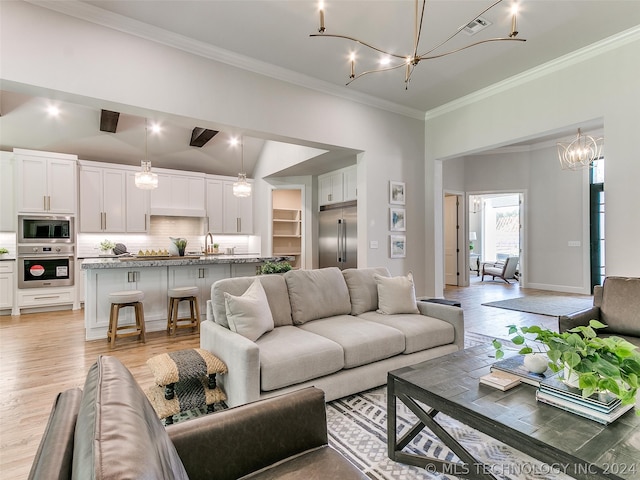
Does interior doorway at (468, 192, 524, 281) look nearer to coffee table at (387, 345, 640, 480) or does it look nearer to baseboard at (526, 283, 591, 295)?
baseboard at (526, 283, 591, 295)

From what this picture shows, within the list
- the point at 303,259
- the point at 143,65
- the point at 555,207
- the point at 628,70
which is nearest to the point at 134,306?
the point at 143,65

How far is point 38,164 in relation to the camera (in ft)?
18.8

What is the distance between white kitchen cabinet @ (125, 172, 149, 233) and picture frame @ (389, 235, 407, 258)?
16.6 ft

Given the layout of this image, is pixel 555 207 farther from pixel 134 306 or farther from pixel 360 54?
pixel 134 306

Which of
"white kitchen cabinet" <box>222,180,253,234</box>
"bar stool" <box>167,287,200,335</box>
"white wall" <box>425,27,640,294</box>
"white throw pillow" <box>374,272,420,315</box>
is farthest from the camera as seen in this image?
"white kitchen cabinet" <box>222,180,253,234</box>

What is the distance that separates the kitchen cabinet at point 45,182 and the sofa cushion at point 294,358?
18.1ft

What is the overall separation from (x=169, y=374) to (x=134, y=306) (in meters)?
2.34

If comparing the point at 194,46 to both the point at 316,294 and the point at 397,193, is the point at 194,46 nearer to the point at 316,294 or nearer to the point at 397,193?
the point at 316,294

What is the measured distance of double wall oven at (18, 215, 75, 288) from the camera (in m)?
5.57

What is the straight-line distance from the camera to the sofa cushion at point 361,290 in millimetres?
3293

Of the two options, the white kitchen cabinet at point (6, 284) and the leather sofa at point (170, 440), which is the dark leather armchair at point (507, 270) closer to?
the leather sofa at point (170, 440)

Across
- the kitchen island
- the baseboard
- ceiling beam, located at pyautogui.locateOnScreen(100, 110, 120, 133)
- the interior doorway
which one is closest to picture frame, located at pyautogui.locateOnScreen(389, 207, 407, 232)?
the kitchen island

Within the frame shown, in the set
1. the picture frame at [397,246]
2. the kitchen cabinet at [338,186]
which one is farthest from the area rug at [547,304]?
the kitchen cabinet at [338,186]

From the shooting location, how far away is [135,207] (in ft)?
22.4
